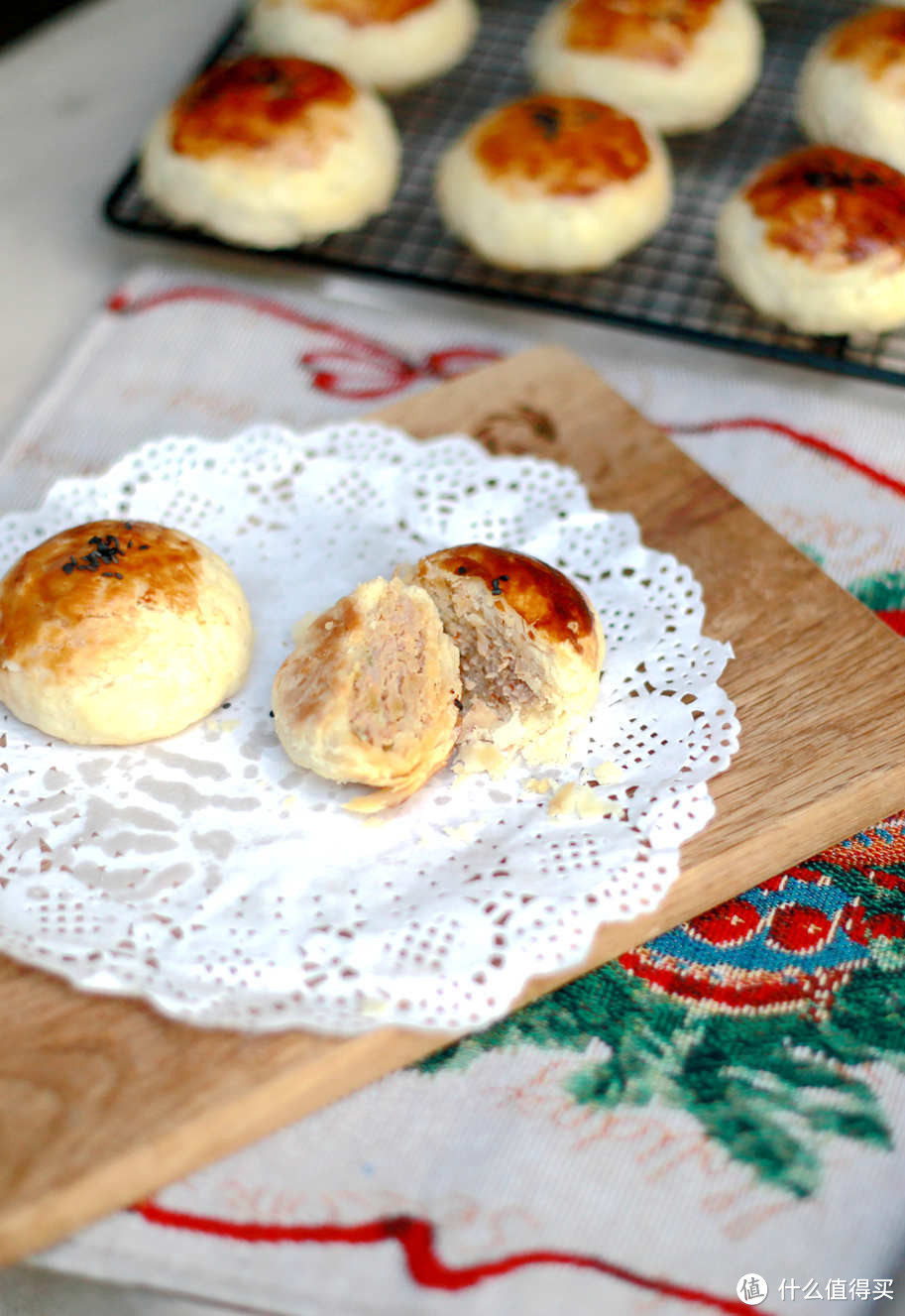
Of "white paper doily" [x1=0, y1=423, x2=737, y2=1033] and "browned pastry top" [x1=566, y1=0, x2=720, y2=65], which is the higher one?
"browned pastry top" [x1=566, y1=0, x2=720, y2=65]

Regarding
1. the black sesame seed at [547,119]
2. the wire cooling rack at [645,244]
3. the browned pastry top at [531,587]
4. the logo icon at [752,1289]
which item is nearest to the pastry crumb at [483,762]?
the browned pastry top at [531,587]

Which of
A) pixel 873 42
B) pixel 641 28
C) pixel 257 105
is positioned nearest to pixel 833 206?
pixel 873 42

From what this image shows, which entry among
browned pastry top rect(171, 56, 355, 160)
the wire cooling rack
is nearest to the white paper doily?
the wire cooling rack

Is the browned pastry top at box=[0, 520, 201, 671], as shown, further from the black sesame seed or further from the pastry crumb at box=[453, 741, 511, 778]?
the black sesame seed

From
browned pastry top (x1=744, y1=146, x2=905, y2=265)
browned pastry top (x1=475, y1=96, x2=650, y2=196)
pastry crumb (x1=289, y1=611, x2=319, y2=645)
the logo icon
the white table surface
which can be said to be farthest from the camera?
the white table surface

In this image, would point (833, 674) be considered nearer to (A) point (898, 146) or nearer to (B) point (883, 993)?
(B) point (883, 993)

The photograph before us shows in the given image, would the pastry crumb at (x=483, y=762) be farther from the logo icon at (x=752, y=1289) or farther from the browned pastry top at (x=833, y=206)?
the browned pastry top at (x=833, y=206)

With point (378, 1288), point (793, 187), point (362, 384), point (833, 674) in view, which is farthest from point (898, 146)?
point (378, 1288)
